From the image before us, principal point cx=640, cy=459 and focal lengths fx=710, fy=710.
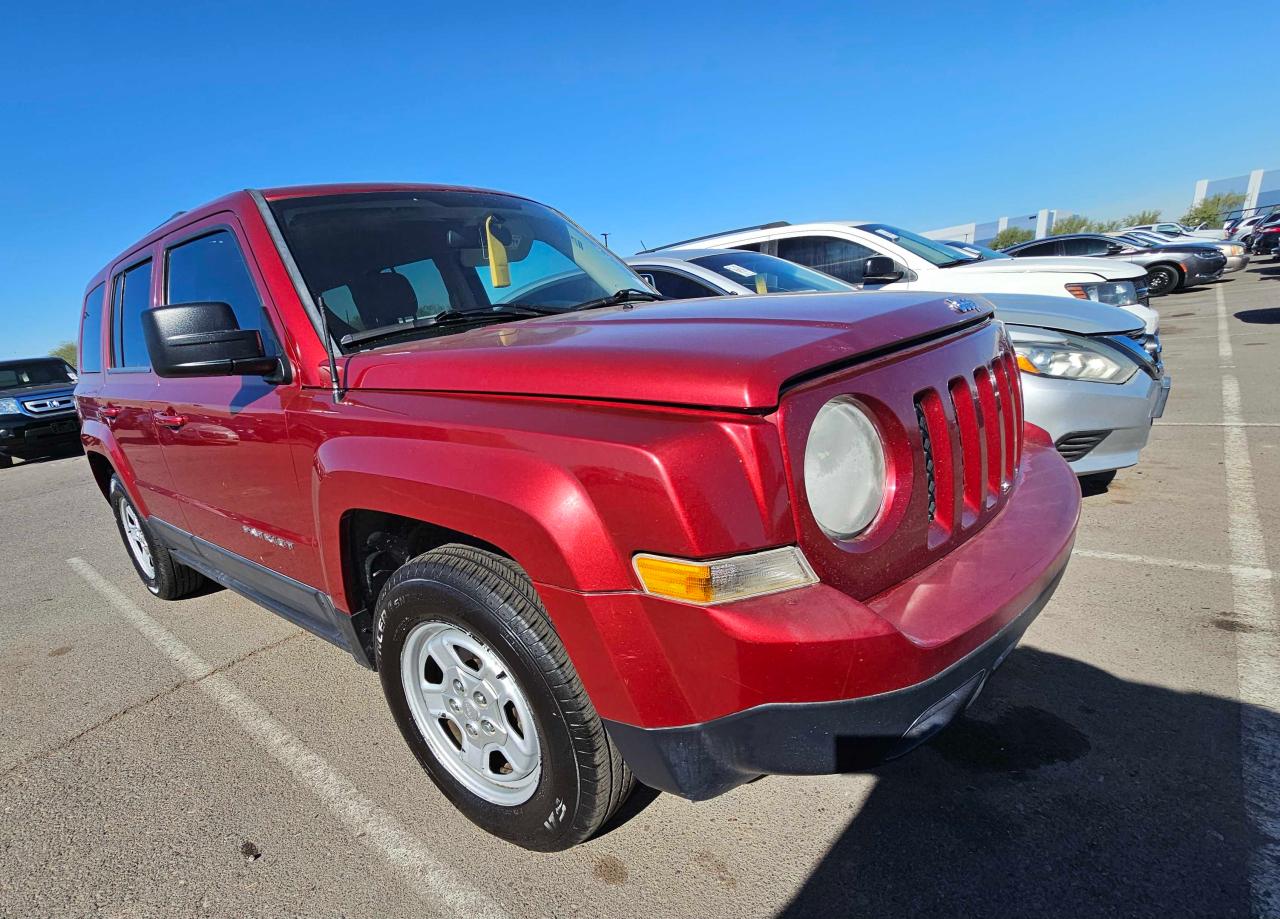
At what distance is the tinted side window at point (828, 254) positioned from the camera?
7.17 metres

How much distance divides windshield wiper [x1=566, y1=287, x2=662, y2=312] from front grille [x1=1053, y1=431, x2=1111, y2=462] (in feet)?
7.78

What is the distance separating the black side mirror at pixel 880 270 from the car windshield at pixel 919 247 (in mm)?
1294

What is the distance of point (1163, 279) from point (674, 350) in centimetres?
2131

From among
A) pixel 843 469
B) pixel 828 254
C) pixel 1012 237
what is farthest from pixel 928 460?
pixel 1012 237

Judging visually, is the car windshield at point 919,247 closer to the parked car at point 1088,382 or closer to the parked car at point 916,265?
the parked car at point 916,265

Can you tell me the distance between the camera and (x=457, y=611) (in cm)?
178

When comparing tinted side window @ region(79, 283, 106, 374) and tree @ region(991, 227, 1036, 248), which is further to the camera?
tree @ region(991, 227, 1036, 248)

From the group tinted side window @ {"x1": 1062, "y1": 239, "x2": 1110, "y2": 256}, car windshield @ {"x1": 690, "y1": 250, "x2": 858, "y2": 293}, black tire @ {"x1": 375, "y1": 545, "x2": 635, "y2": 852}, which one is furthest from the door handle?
tinted side window @ {"x1": 1062, "y1": 239, "x2": 1110, "y2": 256}

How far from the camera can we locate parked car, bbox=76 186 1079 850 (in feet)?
4.54

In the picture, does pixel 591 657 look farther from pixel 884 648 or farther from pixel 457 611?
pixel 884 648

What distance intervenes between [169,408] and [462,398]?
2.00 metres

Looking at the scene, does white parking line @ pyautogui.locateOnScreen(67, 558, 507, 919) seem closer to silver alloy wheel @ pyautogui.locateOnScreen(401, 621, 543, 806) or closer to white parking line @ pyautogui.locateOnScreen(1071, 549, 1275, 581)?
silver alloy wheel @ pyautogui.locateOnScreen(401, 621, 543, 806)

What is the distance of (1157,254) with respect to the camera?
17344mm

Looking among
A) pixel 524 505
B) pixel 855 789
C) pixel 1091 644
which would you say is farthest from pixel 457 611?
pixel 1091 644
